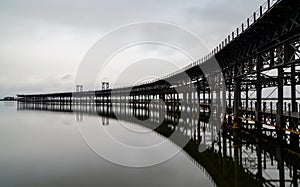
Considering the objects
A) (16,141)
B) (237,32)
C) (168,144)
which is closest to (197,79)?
(237,32)

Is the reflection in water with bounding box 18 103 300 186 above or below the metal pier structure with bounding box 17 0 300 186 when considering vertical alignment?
below

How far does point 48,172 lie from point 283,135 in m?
15.9

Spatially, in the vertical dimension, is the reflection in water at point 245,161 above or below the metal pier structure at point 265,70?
below

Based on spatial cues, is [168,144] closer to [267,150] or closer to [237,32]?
[267,150]

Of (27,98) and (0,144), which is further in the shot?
(27,98)

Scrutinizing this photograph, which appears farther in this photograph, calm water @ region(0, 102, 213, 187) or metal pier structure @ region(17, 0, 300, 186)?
metal pier structure @ region(17, 0, 300, 186)

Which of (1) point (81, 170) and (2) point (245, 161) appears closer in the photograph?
(1) point (81, 170)

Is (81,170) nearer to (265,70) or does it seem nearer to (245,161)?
(245,161)

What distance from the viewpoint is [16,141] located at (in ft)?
69.4

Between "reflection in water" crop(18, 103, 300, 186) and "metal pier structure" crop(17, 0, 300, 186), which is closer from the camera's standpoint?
"reflection in water" crop(18, 103, 300, 186)

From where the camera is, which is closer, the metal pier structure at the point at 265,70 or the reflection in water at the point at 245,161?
the reflection in water at the point at 245,161

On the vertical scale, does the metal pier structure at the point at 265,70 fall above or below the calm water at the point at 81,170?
above

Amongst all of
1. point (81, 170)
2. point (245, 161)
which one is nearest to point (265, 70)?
point (245, 161)

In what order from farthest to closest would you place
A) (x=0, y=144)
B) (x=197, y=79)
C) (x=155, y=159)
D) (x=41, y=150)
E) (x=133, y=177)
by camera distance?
(x=197, y=79) → (x=0, y=144) → (x=41, y=150) → (x=155, y=159) → (x=133, y=177)
